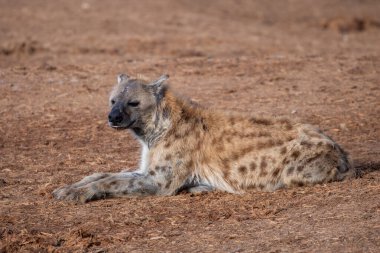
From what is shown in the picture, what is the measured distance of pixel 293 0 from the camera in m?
20.5

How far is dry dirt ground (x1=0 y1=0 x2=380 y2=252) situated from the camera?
514cm

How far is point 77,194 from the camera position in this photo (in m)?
5.90

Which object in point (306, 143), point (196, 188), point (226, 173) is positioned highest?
point (306, 143)

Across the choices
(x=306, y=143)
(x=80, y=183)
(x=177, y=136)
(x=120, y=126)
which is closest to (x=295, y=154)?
Result: (x=306, y=143)

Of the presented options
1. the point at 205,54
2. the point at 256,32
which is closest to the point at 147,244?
the point at 205,54

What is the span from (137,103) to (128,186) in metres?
0.80

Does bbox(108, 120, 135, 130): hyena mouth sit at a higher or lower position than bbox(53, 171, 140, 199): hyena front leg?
higher

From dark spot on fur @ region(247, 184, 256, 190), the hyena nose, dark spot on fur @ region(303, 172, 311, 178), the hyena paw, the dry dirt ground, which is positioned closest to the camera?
the dry dirt ground

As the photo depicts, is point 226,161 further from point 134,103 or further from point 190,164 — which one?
point 134,103

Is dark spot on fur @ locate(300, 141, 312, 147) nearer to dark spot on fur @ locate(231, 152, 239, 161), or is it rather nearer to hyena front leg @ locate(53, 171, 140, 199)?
dark spot on fur @ locate(231, 152, 239, 161)

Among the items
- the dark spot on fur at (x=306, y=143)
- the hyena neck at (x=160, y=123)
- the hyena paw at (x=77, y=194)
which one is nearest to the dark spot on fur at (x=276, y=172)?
the dark spot on fur at (x=306, y=143)

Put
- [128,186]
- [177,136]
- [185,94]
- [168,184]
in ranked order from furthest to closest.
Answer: [185,94], [177,136], [168,184], [128,186]

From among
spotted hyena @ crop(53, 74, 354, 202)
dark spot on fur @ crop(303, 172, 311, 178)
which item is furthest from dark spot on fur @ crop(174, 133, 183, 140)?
dark spot on fur @ crop(303, 172, 311, 178)

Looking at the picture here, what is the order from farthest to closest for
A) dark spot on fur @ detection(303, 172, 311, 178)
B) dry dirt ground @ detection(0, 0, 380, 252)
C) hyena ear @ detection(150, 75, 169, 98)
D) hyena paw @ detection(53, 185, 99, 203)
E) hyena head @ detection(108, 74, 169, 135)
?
1. hyena ear @ detection(150, 75, 169, 98)
2. hyena head @ detection(108, 74, 169, 135)
3. dark spot on fur @ detection(303, 172, 311, 178)
4. hyena paw @ detection(53, 185, 99, 203)
5. dry dirt ground @ detection(0, 0, 380, 252)
